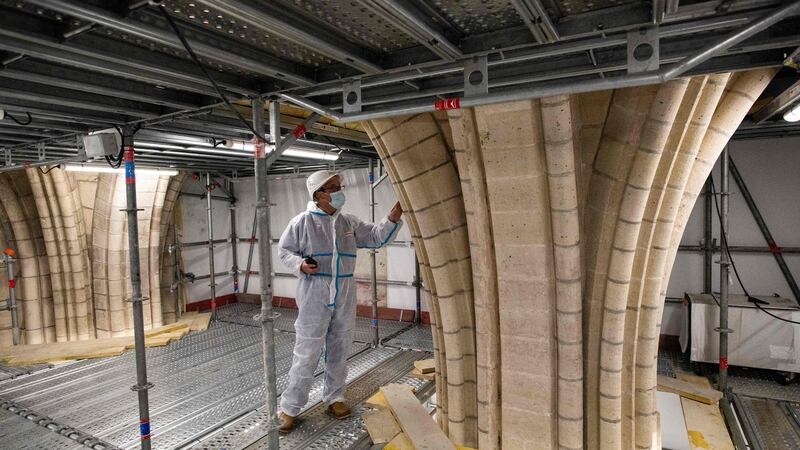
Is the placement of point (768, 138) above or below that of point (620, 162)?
above

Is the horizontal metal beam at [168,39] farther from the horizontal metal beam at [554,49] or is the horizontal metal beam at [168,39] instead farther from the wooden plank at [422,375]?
the wooden plank at [422,375]

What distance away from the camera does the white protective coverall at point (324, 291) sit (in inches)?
180

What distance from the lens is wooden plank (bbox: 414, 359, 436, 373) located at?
604cm

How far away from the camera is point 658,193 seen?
128 inches

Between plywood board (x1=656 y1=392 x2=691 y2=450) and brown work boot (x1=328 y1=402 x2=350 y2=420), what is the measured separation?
10.8 feet

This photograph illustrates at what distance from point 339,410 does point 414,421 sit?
1008 millimetres

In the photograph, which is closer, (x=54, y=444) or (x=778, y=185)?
(x=54, y=444)

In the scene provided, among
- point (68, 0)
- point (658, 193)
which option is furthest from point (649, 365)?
point (68, 0)

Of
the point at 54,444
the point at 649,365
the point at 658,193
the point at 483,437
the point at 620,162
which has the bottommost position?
the point at 54,444

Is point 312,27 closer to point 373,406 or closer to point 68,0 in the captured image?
point 68,0

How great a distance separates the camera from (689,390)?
539 cm

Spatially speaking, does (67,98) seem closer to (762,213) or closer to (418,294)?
(418,294)

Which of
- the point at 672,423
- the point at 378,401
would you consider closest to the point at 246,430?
the point at 378,401

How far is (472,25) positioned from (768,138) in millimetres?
6515
